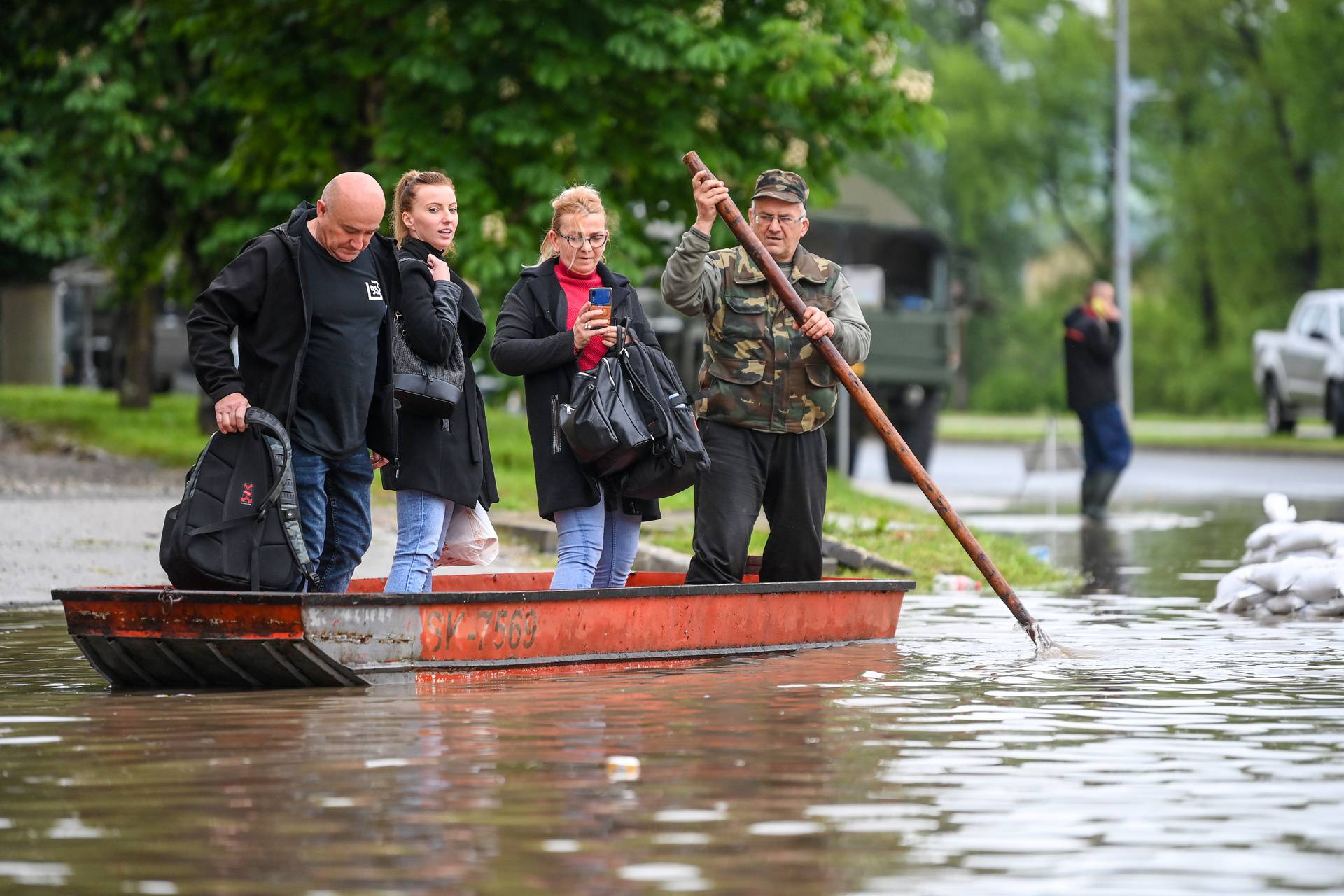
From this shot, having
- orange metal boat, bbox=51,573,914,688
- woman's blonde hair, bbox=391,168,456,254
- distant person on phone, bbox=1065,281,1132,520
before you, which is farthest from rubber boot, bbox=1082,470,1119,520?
woman's blonde hair, bbox=391,168,456,254

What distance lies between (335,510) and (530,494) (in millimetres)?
9362

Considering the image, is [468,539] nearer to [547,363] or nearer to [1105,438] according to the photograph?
[547,363]

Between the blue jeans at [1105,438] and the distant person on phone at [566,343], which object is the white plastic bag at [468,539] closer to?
the distant person on phone at [566,343]

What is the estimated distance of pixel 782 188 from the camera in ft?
30.7

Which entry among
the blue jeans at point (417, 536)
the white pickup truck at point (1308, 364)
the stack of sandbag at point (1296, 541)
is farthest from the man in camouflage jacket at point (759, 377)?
the white pickup truck at point (1308, 364)

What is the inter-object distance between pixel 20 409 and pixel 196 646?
87.6 feet

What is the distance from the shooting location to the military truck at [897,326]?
82.0ft

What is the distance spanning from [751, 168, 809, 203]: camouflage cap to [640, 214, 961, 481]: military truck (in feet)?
45.2

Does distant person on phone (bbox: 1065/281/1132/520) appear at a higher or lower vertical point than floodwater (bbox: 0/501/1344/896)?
higher

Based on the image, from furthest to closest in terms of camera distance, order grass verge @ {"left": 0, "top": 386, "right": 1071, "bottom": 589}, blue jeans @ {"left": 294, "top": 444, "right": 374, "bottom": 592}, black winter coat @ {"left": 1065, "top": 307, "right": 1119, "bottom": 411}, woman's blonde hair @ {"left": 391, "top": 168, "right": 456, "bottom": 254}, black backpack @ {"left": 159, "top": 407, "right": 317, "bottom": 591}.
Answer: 1. black winter coat @ {"left": 1065, "top": 307, "right": 1119, "bottom": 411}
2. grass verge @ {"left": 0, "top": 386, "right": 1071, "bottom": 589}
3. woman's blonde hair @ {"left": 391, "top": 168, "right": 456, "bottom": 254}
4. blue jeans @ {"left": 294, "top": 444, "right": 374, "bottom": 592}
5. black backpack @ {"left": 159, "top": 407, "right": 317, "bottom": 591}

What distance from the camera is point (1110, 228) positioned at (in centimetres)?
5938

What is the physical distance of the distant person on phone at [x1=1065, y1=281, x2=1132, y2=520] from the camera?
1888 centimetres

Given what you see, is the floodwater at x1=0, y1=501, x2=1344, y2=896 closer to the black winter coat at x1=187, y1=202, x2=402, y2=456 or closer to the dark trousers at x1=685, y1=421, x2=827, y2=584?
the dark trousers at x1=685, y1=421, x2=827, y2=584

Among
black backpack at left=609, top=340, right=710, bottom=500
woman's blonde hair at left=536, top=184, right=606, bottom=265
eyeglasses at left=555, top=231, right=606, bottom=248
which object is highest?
woman's blonde hair at left=536, top=184, right=606, bottom=265
